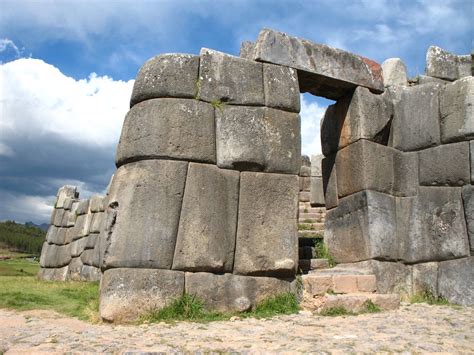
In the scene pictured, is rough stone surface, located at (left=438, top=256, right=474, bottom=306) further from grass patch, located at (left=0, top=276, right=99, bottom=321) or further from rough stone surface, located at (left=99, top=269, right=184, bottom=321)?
grass patch, located at (left=0, top=276, right=99, bottom=321)

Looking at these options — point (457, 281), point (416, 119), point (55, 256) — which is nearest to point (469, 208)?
point (457, 281)

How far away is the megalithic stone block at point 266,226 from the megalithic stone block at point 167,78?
133cm

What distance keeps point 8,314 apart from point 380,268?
4.97 meters

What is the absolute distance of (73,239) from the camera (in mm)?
14211

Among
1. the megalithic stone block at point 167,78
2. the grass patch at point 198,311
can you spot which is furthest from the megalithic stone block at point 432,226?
the megalithic stone block at point 167,78

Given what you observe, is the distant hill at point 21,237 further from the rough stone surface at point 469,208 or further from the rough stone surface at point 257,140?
the rough stone surface at point 469,208

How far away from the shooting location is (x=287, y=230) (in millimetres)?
6223

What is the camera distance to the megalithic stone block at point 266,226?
5.97 m

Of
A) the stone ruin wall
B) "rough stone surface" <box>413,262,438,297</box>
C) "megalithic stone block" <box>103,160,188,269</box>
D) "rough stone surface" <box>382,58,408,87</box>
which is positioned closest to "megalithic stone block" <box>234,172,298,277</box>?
the stone ruin wall

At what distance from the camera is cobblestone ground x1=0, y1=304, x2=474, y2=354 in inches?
154

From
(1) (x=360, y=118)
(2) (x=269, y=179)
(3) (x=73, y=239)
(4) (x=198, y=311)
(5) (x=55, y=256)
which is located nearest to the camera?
(4) (x=198, y=311)

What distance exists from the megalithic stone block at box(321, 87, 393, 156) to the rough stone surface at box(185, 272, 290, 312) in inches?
112

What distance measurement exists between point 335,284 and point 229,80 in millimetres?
3016

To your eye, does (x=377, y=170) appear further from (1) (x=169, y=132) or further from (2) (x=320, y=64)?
(1) (x=169, y=132)
